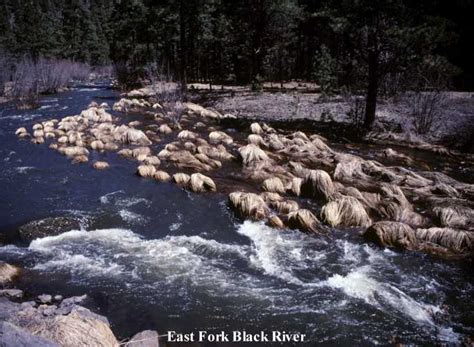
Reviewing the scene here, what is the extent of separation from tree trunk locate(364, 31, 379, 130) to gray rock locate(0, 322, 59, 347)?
1575cm

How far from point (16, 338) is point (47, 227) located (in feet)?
17.6

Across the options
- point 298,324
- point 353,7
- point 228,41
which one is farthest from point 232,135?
point 228,41

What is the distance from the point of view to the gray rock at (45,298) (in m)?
6.13

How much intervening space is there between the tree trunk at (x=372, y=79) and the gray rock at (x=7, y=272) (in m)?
14.6

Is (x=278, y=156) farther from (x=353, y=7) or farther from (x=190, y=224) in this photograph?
(x=353, y=7)

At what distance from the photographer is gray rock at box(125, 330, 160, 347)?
519 centimetres

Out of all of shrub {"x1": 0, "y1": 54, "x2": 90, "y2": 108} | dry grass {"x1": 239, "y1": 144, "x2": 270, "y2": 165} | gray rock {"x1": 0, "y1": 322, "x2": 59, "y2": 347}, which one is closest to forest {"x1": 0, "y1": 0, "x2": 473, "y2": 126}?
shrub {"x1": 0, "y1": 54, "x2": 90, "y2": 108}

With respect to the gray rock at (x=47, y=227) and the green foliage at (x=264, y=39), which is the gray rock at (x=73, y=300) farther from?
the green foliage at (x=264, y=39)

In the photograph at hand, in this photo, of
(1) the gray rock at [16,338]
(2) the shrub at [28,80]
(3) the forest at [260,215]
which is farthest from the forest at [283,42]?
Answer: (1) the gray rock at [16,338]

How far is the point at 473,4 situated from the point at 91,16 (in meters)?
61.9

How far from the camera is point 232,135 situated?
17516 millimetres

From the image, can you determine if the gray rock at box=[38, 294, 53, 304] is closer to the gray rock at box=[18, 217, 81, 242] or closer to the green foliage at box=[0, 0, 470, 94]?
the gray rock at box=[18, 217, 81, 242]

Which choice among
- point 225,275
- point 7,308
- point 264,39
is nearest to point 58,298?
point 7,308

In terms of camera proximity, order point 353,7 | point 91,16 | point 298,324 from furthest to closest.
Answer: point 91,16, point 353,7, point 298,324
